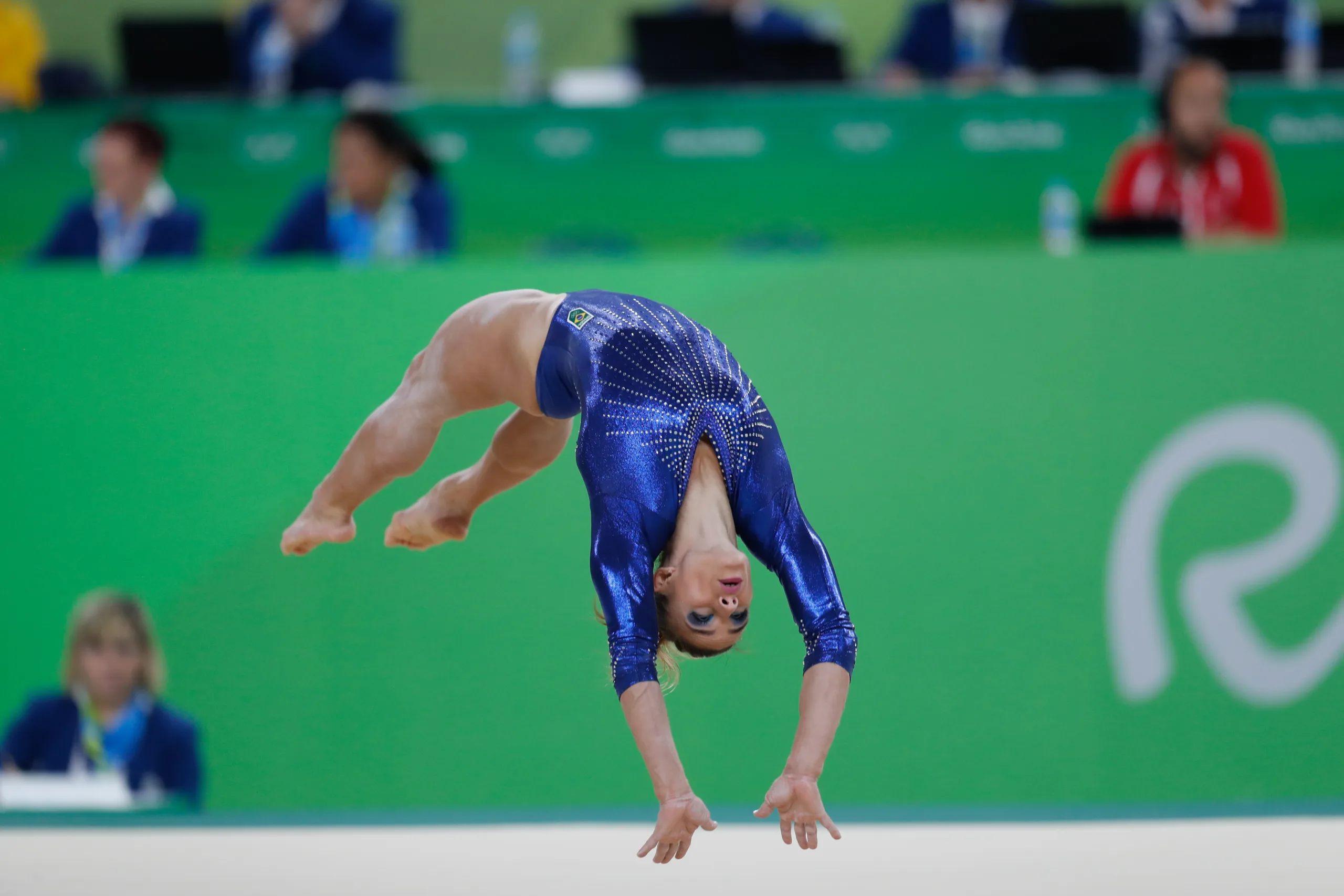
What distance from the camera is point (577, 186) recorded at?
247 inches

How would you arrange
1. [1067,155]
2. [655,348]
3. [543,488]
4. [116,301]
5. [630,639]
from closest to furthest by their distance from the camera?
[630,639], [655,348], [116,301], [543,488], [1067,155]

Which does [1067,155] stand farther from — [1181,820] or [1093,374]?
[1181,820]

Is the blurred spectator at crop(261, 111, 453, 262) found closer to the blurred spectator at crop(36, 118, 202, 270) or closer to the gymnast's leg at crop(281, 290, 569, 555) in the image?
the blurred spectator at crop(36, 118, 202, 270)

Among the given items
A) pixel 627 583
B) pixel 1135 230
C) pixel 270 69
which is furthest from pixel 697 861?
pixel 270 69

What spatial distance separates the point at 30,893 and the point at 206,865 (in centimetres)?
43

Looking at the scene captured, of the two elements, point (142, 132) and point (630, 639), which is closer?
point (630, 639)

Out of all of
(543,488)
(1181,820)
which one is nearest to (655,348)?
(543,488)

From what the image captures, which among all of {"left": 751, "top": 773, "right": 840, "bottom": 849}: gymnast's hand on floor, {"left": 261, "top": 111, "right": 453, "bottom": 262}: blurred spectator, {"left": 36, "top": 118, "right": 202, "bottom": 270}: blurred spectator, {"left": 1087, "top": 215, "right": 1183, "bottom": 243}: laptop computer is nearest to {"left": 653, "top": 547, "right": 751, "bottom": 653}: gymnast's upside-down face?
{"left": 751, "top": 773, "right": 840, "bottom": 849}: gymnast's hand on floor

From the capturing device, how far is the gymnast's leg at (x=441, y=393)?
344 cm

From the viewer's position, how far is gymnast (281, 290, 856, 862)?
2.86 m

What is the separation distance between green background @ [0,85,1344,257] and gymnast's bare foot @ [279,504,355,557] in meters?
2.72

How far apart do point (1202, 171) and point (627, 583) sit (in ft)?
11.6

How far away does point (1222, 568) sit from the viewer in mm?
4695

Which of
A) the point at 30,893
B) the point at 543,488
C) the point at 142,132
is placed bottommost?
the point at 30,893
